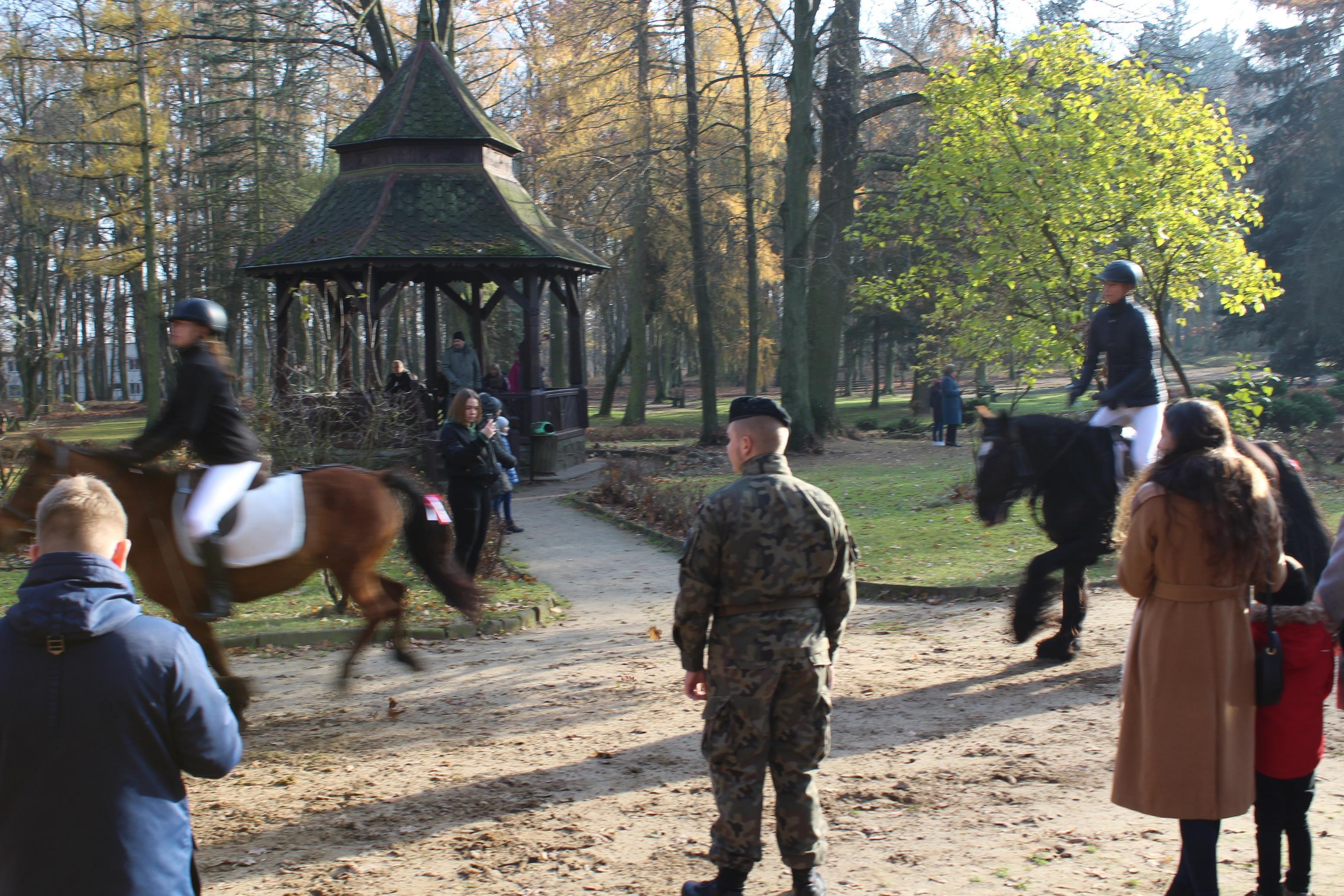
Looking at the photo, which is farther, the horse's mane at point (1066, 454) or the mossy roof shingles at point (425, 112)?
the mossy roof shingles at point (425, 112)

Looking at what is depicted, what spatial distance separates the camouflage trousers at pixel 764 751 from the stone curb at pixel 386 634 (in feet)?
15.0

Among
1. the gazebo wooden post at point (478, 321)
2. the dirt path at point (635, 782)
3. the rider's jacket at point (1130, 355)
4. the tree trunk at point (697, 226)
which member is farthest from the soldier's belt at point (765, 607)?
the tree trunk at point (697, 226)

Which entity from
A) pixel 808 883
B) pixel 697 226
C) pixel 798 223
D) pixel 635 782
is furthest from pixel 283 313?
pixel 808 883

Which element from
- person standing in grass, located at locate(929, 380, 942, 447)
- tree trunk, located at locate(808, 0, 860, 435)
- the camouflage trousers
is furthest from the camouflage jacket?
person standing in grass, located at locate(929, 380, 942, 447)

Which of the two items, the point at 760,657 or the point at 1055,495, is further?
the point at 1055,495

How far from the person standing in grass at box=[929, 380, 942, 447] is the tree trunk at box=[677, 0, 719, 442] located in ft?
18.2

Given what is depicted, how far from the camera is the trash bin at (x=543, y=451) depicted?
777 inches

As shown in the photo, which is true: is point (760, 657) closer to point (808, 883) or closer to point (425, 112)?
point (808, 883)

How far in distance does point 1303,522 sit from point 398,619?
17.2ft

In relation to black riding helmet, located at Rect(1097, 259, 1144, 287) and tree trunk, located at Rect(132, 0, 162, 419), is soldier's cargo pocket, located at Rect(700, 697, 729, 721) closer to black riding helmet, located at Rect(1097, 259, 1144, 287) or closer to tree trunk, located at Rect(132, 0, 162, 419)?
black riding helmet, located at Rect(1097, 259, 1144, 287)

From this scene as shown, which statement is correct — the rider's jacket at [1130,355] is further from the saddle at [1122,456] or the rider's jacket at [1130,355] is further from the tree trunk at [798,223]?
the tree trunk at [798,223]

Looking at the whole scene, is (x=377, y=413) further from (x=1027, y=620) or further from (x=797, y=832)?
(x=797, y=832)

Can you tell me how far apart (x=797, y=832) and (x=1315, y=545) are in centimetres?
293

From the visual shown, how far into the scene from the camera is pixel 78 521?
8.82ft
